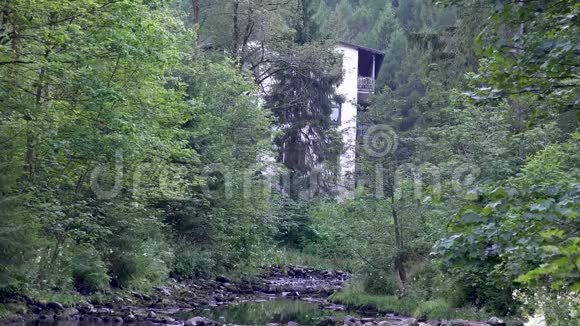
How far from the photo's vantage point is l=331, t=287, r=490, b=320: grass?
17000 mm

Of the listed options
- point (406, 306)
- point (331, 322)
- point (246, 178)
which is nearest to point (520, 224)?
point (331, 322)

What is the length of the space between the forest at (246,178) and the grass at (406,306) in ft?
0.29

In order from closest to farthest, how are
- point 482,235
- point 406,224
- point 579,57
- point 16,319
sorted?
1. point 482,235
2. point 579,57
3. point 16,319
4. point 406,224

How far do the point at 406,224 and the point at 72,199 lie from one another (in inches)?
375

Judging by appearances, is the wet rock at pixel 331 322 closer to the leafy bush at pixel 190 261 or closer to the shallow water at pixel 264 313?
the shallow water at pixel 264 313

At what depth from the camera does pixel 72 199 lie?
57.9 ft

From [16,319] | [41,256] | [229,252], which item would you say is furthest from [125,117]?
[229,252]

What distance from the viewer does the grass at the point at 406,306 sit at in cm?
1700

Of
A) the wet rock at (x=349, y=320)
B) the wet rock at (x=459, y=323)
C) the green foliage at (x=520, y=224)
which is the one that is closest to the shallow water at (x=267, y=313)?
the wet rock at (x=349, y=320)

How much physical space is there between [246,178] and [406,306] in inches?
387

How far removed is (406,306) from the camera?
19.6 meters

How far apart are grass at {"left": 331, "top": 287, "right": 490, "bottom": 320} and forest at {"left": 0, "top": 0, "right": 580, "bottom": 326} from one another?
0.09 meters

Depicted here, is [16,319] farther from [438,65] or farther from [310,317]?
[438,65]

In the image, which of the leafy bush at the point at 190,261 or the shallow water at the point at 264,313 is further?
the leafy bush at the point at 190,261
